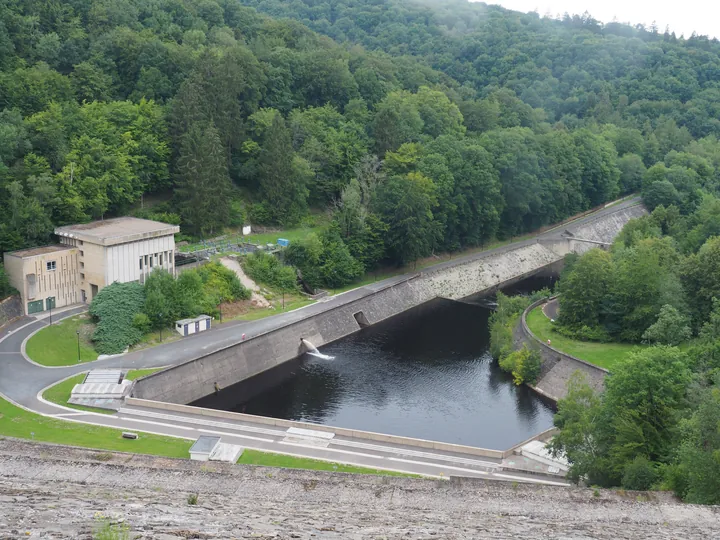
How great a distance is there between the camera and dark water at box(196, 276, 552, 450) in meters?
47.3

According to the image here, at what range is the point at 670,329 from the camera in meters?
52.8

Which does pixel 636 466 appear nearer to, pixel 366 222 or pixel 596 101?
pixel 366 222

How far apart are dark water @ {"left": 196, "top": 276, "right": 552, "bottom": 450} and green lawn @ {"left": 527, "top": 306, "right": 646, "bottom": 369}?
395 centimetres

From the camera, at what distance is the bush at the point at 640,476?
32.6 metres

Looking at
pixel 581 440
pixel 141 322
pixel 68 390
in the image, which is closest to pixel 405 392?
pixel 581 440

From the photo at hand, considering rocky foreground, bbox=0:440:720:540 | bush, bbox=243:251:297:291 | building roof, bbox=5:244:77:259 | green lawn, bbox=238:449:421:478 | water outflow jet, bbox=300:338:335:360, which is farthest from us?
bush, bbox=243:251:297:291

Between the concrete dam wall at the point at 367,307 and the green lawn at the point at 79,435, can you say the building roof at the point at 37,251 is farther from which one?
the green lawn at the point at 79,435

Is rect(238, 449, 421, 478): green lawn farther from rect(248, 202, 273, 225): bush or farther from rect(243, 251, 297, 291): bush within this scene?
rect(248, 202, 273, 225): bush

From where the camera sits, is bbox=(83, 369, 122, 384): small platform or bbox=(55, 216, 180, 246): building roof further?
bbox=(55, 216, 180, 246): building roof

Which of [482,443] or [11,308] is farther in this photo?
[11,308]

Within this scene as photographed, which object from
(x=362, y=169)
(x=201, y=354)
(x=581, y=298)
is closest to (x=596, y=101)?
(x=362, y=169)

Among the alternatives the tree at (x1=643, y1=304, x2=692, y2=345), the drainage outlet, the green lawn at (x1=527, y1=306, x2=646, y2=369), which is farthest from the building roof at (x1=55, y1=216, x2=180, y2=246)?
the tree at (x1=643, y1=304, x2=692, y2=345)

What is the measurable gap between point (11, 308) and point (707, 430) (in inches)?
1630

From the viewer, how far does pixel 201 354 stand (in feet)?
172
